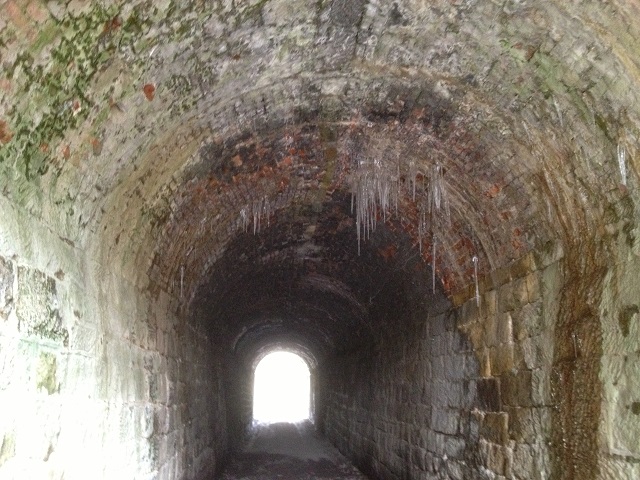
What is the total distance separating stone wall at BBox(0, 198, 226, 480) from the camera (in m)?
2.78

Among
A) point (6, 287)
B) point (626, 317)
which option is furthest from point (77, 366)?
point (626, 317)

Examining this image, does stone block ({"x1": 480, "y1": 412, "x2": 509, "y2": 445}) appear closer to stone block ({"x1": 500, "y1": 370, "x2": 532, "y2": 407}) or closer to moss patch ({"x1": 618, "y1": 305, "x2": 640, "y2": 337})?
stone block ({"x1": 500, "y1": 370, "x2": 532, "y2": 407})

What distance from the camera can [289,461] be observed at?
11336 millimetres

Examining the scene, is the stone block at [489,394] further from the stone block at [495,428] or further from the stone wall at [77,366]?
the stone wall at [77,366]

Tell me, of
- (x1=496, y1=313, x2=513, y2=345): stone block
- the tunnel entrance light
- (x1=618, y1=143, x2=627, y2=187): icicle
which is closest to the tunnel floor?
(x1=496, y1=313, x2=513, y2=345): stone block

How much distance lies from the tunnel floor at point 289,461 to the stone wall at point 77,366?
13.5 ft

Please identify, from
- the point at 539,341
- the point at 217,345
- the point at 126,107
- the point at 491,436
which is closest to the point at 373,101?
the point at 126,107

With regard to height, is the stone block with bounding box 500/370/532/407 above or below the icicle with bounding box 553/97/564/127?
below

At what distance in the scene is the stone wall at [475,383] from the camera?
4.53 m

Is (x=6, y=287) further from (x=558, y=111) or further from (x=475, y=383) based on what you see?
(x=475, y=383)

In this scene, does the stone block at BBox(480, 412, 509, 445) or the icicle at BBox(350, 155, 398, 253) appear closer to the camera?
the stone block at BBox(480, 412, 509, 445)

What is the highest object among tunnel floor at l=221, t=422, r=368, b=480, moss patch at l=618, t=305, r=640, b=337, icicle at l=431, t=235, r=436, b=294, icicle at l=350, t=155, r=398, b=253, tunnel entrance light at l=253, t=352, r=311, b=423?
icicle at l=350, t=155, r=398, b=253

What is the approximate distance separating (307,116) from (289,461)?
840cm

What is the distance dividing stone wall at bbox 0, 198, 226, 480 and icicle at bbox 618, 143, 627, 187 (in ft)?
10.2
